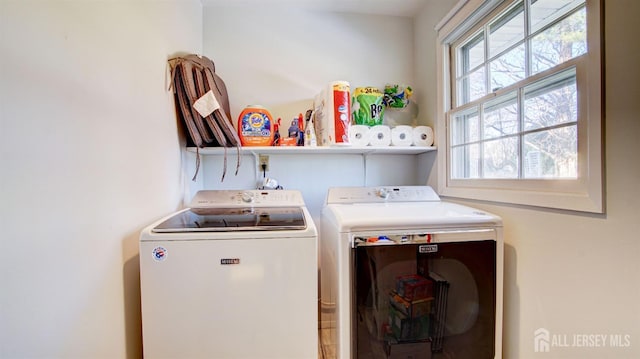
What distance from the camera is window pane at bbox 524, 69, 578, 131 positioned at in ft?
3.37

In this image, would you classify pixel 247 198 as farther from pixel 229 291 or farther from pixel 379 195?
pixel 379 195

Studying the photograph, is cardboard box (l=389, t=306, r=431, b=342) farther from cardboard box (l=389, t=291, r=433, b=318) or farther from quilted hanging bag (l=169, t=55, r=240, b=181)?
quilted hanging bag (l=169, t=55, r=240, b=181)

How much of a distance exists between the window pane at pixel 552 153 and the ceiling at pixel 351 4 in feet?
4.63

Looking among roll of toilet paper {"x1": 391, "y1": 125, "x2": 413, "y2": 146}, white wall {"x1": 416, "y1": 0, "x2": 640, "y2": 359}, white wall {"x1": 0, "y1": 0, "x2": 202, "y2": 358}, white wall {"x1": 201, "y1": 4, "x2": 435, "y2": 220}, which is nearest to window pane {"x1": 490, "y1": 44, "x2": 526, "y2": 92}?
white wall {"x1": 416, "y1": 0, "x2": 640, "y2": 359}

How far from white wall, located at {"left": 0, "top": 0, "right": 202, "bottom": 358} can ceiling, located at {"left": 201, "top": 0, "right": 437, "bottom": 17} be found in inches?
33.8

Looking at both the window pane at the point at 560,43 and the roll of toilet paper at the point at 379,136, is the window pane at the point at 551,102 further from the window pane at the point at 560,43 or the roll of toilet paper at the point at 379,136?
the roll of toilet paper at the point at 379,136

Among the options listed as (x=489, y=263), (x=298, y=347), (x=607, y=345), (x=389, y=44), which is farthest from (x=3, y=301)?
(x=389, y=44)

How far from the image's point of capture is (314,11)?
2.08m

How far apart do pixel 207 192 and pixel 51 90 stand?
1011mm

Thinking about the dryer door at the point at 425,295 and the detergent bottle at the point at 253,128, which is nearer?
the dryer door at the point at 425,295

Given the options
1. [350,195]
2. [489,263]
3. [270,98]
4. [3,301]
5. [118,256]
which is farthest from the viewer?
[270,98]

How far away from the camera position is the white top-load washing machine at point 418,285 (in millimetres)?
1141

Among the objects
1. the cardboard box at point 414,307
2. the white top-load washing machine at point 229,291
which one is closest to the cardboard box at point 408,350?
the cardboard box at point 414,307

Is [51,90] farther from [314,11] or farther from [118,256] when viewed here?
[314,11]
